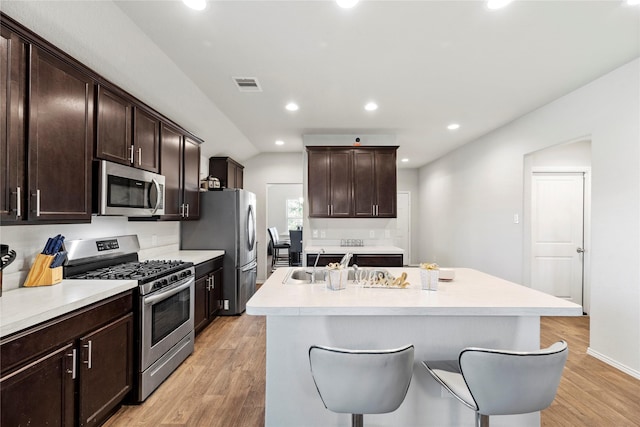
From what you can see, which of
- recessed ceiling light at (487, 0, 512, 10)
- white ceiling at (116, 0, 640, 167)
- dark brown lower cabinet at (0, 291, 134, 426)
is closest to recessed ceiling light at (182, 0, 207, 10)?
white ceiling at (116, 0, 640, 167)

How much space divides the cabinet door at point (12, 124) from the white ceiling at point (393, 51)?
71cm

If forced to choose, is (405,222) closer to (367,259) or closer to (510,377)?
(367,259)

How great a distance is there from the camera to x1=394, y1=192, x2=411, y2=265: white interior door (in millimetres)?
8438

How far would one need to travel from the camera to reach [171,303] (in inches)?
107

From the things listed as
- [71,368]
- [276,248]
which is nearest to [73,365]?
[71,368]

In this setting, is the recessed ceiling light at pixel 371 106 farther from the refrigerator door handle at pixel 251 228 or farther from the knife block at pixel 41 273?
the knife block at pixel 41 273

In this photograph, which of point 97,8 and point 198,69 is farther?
point 198,69

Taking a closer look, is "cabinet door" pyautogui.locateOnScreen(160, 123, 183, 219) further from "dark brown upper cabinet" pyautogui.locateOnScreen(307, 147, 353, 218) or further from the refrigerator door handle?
"dark brown upper cabinet" pyautogui.locateOnScreen(307, 147, 353, 218)

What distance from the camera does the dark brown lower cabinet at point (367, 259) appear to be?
4480mm

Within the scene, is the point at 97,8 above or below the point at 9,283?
above

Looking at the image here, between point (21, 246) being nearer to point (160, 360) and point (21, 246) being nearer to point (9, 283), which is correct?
point (9, 283)

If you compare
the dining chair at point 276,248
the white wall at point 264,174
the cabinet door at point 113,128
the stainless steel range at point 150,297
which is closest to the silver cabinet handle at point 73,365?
the stainless steel range at point 150,297

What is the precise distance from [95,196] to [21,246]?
19.9 inches

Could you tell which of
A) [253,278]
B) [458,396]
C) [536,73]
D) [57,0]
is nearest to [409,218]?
[253,278]
